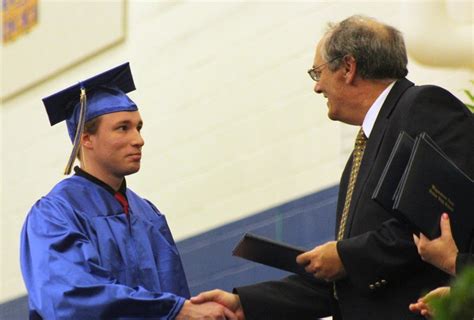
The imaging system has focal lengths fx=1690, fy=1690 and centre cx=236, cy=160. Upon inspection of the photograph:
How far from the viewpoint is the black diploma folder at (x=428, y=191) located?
212 inches

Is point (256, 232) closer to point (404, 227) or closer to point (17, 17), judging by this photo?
point (17, 17)

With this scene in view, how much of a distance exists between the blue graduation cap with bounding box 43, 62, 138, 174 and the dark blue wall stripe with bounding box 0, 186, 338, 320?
2.06 metres

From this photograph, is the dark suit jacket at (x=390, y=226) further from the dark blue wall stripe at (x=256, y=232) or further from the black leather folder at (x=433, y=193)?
the dark blue wall stripe at (x=256, y=232)

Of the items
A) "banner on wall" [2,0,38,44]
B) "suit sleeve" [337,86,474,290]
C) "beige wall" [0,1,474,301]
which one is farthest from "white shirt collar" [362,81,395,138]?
"banner on wall" [2,0,38,44]

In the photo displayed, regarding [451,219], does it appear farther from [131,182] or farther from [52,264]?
[131,182]

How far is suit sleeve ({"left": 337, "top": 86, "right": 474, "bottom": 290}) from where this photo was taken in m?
5.71

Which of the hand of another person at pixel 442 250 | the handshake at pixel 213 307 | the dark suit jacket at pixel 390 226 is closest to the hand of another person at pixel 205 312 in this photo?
the handshake at pixel 213 307

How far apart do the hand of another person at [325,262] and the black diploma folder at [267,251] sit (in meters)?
0.15

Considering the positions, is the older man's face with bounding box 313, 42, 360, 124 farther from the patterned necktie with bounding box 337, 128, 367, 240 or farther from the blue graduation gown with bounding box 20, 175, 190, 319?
the blue graduation gown with bounding box 20, 175, 190, 319

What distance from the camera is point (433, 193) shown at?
17.9ft

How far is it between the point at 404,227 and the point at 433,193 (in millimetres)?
306

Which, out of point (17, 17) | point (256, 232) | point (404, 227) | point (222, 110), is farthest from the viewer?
point (17, 17)

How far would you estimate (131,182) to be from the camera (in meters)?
10.0

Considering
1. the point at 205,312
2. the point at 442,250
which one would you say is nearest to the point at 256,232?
the point at 205,312
